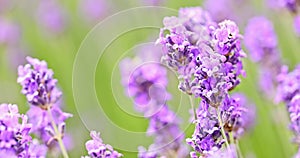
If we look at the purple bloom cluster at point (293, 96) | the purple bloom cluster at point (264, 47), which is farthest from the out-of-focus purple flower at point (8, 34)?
the purple bloom cluster at point (293, 96)

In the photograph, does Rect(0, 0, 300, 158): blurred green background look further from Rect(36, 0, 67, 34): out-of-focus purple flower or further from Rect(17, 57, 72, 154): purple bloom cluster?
Rect(17, 57, 72, 154): purple bloom cluster

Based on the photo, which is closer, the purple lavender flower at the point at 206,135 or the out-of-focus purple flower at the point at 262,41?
the purple lavender flower at the point at 206,135

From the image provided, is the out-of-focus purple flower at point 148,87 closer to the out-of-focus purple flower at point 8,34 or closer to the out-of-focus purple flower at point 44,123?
the out-of-focus purple flower at point 44,123

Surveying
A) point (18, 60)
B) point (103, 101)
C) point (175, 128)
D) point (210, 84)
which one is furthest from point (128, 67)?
point (18, 60)

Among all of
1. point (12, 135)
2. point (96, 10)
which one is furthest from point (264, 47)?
point (96, 10)

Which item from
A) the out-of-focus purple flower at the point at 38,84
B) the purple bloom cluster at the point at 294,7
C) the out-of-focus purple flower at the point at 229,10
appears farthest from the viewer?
the out-of-focus purple flower at the point at 229,10

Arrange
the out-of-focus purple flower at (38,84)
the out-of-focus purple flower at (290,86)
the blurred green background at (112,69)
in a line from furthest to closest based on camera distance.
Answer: the blurred green background at (112,69) → the out-of-focus purple flower at (290,86) → the out-of-focus purple flower at (38,84)

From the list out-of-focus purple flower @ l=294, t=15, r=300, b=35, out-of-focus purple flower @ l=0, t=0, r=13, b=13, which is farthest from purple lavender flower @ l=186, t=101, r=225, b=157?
out-of-focus purple flower @ l=0, t=0, r=13, b=13
